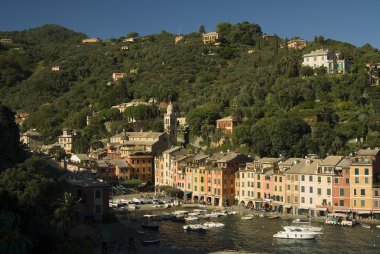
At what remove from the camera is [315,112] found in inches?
4031

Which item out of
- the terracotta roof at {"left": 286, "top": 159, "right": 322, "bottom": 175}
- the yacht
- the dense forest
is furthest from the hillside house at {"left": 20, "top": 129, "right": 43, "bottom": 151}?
the yacht

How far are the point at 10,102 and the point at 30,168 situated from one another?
130488 mm

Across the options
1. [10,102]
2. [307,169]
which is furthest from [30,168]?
[10,102]

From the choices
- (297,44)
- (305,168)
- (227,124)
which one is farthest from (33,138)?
(305,168)

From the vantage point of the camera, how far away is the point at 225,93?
418 ft

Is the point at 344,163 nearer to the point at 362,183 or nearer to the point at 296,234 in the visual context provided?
the point at 362,183

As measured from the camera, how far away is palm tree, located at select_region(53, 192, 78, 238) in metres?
47.9

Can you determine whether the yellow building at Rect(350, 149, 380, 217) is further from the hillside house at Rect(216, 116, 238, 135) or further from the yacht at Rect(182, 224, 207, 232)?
the hillside house at Rect(216, 116, 238, 135)

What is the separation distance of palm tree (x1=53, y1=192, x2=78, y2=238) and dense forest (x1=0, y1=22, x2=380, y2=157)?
168 feet

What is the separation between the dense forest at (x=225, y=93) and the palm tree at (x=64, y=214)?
51251 millimetres

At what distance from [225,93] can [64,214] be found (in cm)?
8228

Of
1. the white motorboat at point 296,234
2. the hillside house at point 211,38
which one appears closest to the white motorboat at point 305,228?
the white motorboat at point 296,234

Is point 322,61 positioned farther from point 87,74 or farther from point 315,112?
point 87,74

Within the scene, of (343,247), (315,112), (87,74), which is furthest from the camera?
(87,74)
